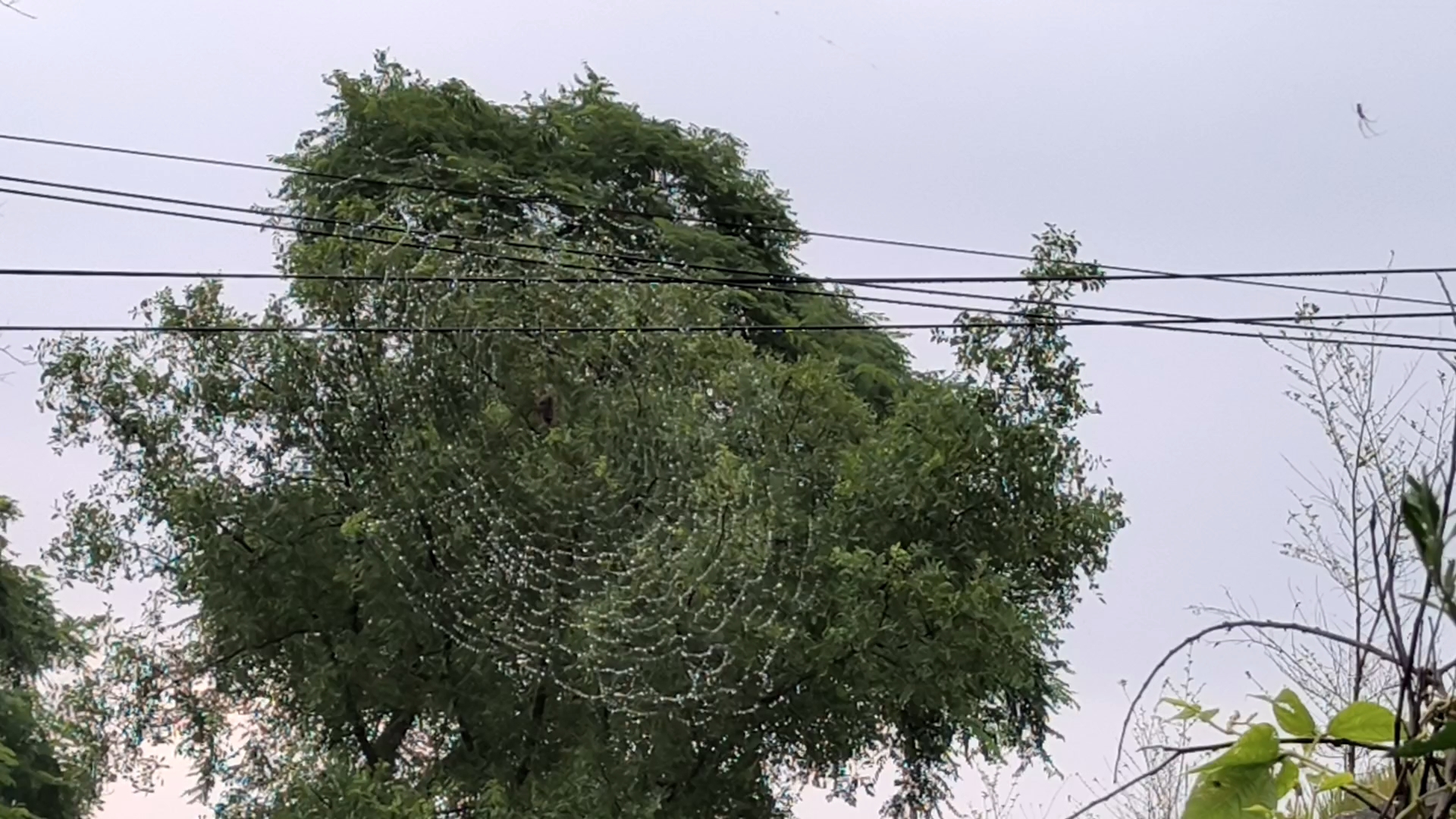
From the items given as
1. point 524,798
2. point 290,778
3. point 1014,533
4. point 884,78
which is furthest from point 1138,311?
point 290,778

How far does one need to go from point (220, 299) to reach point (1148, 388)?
Answer: 3198 mm

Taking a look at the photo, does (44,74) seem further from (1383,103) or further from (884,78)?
(1383,103)

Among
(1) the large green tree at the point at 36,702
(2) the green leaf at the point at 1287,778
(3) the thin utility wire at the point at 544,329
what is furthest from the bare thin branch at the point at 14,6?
(1) the large green tree at the point at 36,702

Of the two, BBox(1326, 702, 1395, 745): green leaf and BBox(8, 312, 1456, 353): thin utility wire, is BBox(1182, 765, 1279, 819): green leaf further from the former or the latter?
BBox(8, 312, 1456, 353): thin utility wire

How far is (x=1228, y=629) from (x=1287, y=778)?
2.0 inches

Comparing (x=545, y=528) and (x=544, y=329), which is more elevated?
(x=544, y=329)

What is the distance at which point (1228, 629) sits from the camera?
46cm

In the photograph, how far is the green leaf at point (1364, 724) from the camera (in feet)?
1.38

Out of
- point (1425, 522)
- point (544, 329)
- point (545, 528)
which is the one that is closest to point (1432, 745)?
point (1425, 522)

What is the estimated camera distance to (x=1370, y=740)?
0.43 meters

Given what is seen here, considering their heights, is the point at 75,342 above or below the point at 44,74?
above

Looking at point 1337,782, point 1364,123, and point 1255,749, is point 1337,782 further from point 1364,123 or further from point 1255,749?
point 1364,123

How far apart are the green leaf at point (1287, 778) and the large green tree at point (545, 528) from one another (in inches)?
153

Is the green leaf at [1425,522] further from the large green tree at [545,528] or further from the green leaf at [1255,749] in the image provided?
the large green tree at [545,528]
